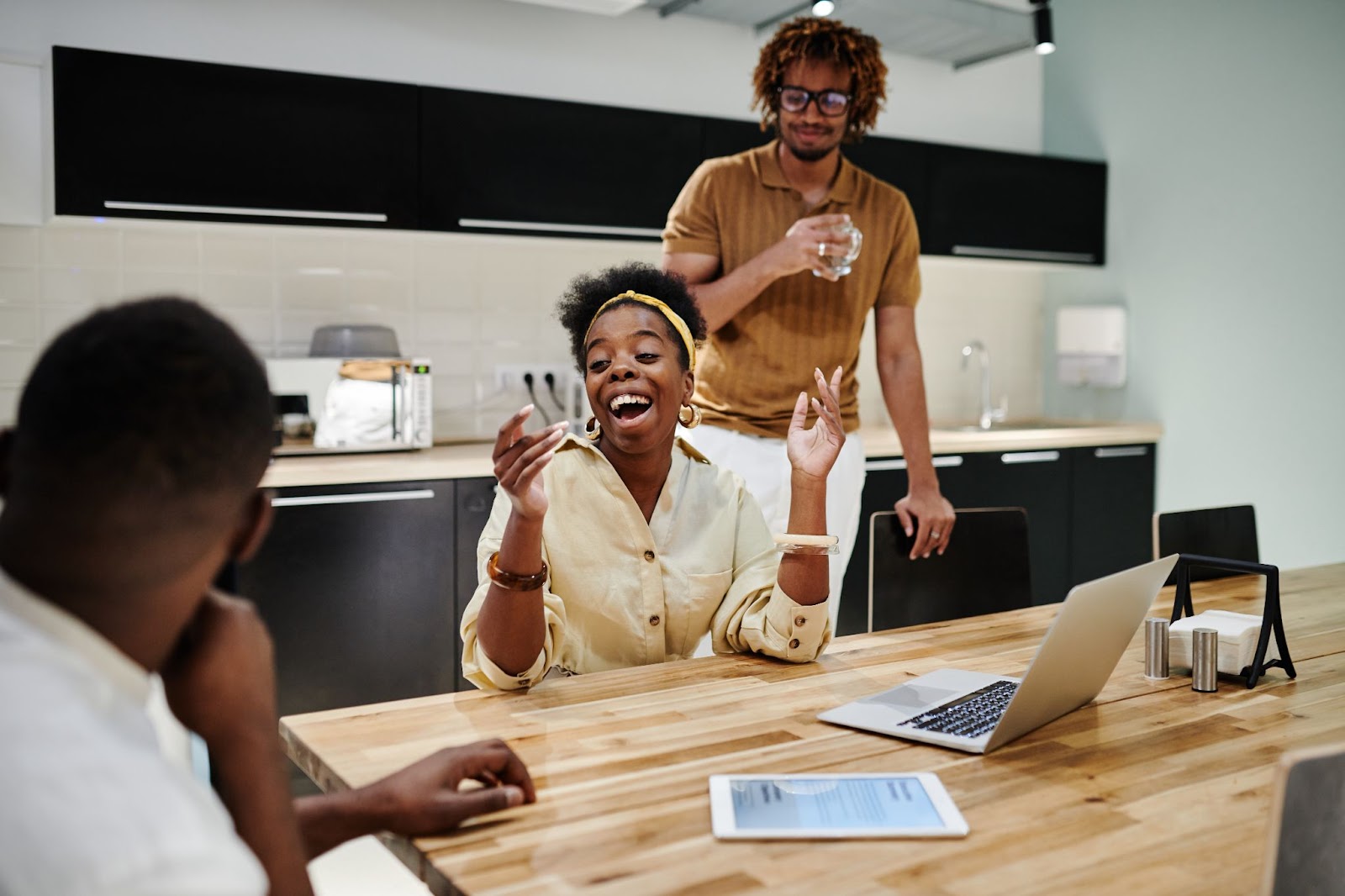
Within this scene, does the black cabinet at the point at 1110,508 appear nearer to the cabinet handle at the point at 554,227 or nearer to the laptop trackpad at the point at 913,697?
the cabinet handle at the point at 554,227

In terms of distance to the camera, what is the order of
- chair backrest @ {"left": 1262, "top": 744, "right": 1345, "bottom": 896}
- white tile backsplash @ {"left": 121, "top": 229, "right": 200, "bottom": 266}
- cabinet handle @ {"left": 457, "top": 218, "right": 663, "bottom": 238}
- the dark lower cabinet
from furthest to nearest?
the dark lower cabinet < cabinet handle @ {"left": 457, "top": 218, "right": 663, "bottom": 238} < white tile backsplash @ {"left": 121, "top": 229, "right": 200, "bottom": 266} < chair backrest @ {"left": 1262, "top": 744, "right": 1345, "bottom": 896}

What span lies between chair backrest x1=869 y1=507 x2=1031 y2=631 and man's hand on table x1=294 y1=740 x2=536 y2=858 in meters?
1.13

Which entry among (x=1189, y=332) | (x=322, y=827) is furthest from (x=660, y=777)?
(x=1189, y=332)

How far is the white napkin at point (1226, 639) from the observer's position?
1.57 m

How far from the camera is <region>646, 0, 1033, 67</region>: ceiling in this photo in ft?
12.1

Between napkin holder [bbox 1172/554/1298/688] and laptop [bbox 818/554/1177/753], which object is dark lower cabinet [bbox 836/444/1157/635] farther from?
laptop [bbox 818/554/1177/753]

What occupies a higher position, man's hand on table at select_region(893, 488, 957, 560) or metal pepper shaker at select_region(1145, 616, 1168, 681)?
man's hand on table at select_region(893, 488, 957, 560)

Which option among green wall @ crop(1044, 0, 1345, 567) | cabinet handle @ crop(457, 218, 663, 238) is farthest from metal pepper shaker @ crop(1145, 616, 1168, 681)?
green wall @ crop(1044, 0, 1345, 567)

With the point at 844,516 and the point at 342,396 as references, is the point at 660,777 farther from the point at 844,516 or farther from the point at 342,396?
the point at 342,396

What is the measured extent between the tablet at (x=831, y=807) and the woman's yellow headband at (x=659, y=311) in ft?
2.73

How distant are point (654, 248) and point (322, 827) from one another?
310 cm

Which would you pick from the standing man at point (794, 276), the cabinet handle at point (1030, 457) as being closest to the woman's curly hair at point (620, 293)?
the standing man at point (794, 276)

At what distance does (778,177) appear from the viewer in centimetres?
254

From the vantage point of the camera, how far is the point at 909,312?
265 cm
